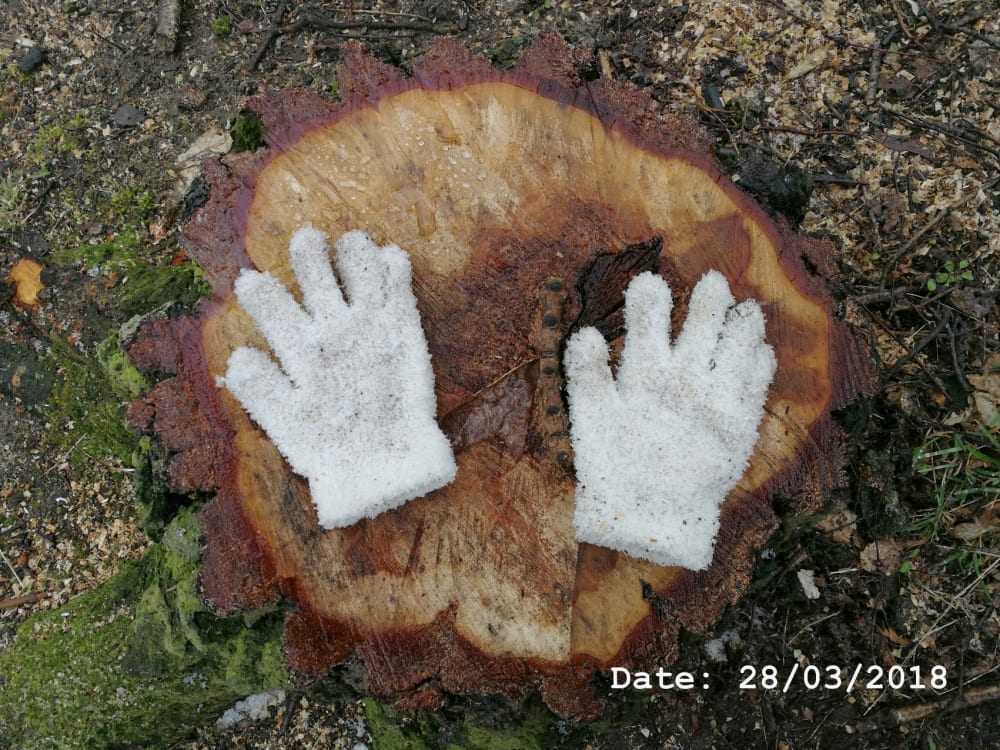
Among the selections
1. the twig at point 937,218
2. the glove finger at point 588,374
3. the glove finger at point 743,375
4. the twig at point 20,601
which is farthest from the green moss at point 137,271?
the twig at point 937,218

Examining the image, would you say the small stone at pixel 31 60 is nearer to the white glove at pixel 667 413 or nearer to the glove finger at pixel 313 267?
the glove finger at pixel 313 267

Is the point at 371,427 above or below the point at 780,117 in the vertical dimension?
above

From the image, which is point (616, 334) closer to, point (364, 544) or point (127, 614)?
point (364, 544)

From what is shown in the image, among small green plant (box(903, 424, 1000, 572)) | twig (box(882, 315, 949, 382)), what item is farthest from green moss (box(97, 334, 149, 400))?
small green plant (box(903, 424, 1000, 572))

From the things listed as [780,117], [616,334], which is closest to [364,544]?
[616,334]

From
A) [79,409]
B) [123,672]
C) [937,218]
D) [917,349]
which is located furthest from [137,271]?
[937,218]
